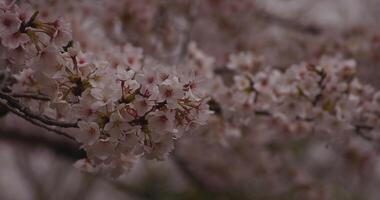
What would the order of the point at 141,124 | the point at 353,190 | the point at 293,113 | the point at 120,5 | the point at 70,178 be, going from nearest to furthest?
the point at 141,124
the point at 293,113
the point at 120,5
the point at 353,190
the point at 70,178

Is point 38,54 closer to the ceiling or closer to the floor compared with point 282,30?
closer to the floor

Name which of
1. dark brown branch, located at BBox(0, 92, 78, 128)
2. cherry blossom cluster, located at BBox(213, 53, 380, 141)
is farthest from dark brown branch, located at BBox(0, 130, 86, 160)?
dark brown branch, located at BBox(0, 92, 78, 128)

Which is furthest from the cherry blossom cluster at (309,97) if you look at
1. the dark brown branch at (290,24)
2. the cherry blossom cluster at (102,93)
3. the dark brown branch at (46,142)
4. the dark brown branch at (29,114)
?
the dark brown branch at (46,142)

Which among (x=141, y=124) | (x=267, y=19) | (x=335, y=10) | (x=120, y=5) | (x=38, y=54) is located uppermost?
(x=335, y=10)

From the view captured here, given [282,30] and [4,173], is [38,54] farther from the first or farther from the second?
[4,173]

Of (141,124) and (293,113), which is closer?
(141,124)

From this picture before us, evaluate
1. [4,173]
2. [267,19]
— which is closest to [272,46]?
[267,19]

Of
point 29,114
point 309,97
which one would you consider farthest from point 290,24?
point 29,114

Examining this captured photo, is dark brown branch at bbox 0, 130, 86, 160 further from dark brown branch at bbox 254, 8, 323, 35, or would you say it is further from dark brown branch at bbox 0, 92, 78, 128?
dark brown branch at bbox 0, 92, 78, 128

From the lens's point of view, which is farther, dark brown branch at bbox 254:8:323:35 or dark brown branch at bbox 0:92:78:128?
dark brown branch at bbox 254:8:323:35
